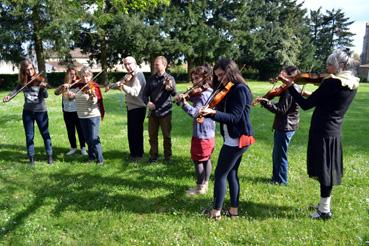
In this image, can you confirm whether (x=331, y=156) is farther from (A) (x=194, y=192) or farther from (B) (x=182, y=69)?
(B) (x=182, y=69)

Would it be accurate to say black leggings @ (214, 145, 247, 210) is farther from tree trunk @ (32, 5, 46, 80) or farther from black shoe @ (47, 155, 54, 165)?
tree trunk @ (32, 5, 46, 80)

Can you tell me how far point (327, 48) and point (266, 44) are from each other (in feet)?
71.8

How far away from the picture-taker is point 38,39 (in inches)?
1182

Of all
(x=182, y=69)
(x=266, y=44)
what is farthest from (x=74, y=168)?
(x=266, y=44)

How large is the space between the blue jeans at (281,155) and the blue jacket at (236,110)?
165cm

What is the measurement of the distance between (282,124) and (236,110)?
1795 millimetres

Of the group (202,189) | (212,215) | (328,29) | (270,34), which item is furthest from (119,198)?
(328,29)

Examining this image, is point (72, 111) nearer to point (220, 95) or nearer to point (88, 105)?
point (88, 105)

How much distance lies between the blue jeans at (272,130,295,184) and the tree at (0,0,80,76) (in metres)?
26.0

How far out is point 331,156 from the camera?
4.49 metres

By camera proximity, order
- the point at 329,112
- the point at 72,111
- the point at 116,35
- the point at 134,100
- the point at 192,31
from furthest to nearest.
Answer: the point at 192,31
the point at 116,35
the point at 72,111
the point at 134,100
the point at 329,112

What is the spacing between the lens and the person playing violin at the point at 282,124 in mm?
5520

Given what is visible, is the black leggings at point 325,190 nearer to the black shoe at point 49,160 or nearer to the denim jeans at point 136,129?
the denim jeans at point 136,129

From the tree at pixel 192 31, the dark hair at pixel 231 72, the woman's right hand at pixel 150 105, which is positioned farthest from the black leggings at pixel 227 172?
the tree at pixel 192 31
